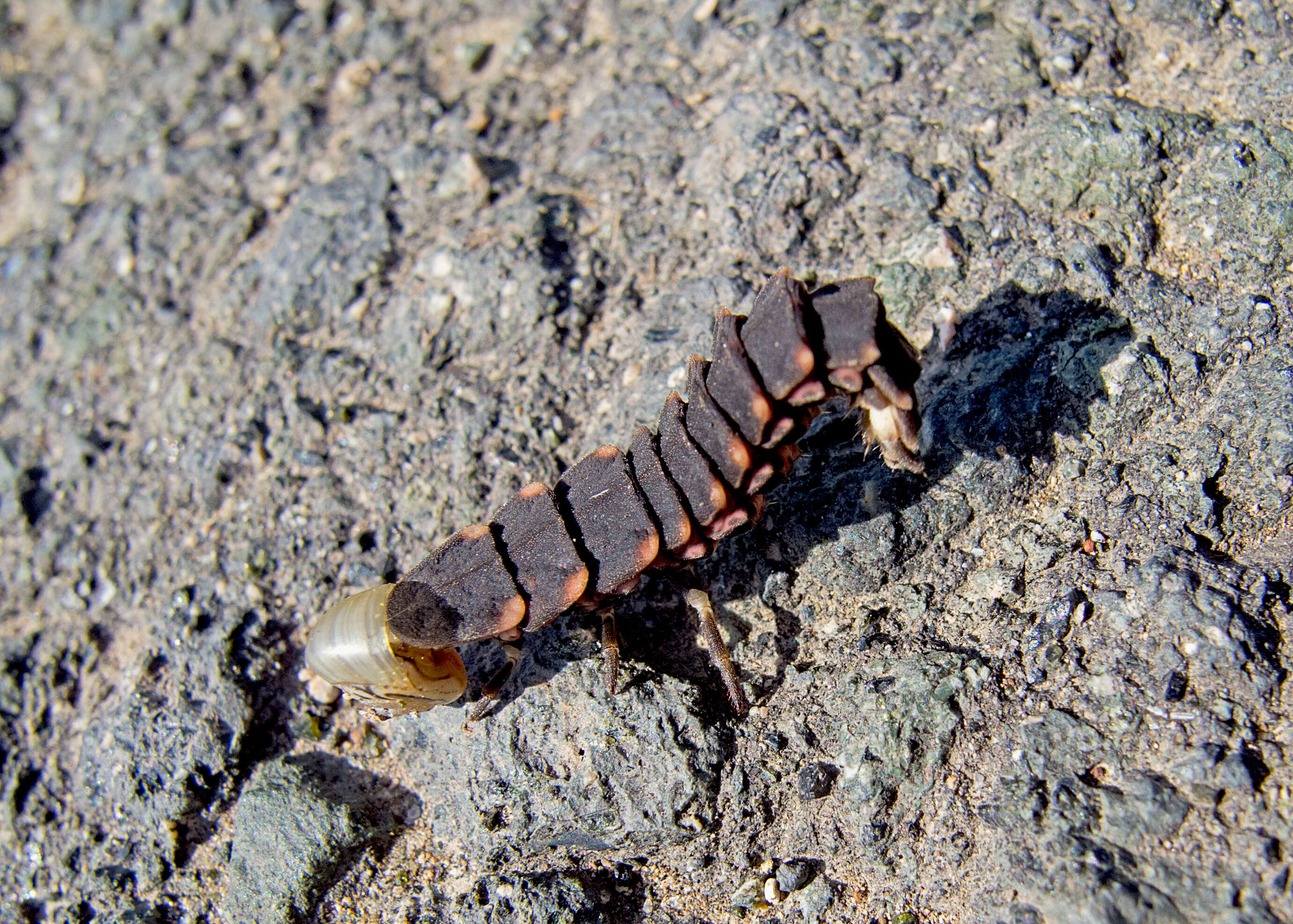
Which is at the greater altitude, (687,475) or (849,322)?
(849,322)

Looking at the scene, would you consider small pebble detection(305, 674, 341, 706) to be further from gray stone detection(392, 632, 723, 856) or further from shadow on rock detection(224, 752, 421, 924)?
gray stone detection(392, 632, 723, 856)

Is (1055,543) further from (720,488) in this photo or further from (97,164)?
(97,164)

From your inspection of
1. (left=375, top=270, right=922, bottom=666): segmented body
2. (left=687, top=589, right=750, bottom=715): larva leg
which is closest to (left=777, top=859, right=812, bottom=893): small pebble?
(left=687, top=589, right=750, bottom=715): larva leg

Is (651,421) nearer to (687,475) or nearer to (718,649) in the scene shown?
(687,475)

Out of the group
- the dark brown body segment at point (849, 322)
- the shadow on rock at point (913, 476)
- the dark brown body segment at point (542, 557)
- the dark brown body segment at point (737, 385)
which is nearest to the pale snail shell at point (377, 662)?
the dark brown body segment at point (542, 557)

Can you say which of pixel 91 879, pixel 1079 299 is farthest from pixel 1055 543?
pixel 91 879

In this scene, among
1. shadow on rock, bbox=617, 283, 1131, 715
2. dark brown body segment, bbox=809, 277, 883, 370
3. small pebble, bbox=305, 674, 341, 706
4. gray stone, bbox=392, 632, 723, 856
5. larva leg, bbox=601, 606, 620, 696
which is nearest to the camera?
dark brown body segment, bbox=809, 277, 883, 370

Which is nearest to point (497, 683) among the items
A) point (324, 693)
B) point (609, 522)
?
point (609, 522)
